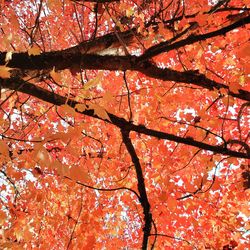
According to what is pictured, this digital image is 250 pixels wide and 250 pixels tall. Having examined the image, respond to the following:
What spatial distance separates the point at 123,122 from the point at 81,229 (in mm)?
3116

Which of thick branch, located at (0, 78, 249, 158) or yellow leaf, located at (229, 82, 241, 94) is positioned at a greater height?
yellow leaf, located at (229, 82, 241, 94)

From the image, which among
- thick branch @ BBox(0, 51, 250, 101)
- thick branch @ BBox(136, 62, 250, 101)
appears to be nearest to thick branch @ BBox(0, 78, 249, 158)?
thick branch @ BBox(0, 51, 250, 101)

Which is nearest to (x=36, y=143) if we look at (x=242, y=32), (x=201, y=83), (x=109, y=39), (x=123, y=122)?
(x=123, y=122)

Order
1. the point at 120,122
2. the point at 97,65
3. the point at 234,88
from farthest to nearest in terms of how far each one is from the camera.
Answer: the point at 97,65 < the point at 234,88 < the point at 120,122

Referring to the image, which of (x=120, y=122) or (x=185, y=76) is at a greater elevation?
(x=185, y=76)

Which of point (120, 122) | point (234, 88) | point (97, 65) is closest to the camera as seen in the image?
point (120, 122)

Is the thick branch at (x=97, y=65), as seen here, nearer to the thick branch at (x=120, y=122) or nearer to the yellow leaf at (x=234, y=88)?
the yellow leaf at (x=234, y=88)

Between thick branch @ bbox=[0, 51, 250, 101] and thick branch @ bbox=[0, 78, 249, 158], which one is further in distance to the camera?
thick branch @ bbox=[0, 51, 250, 101]

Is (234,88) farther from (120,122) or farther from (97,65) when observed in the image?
(97,65)

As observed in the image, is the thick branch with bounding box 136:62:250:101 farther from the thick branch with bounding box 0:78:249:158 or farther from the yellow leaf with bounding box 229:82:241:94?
the thick branch with bounding box 0:78:249:158

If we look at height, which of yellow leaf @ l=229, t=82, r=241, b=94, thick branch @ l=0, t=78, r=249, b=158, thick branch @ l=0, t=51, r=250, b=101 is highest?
yellow leaf @ l=229, t=82, r=241, b=94

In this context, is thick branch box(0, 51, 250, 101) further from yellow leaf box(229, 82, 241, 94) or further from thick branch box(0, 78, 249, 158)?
thick branch box(0, 78, 249, 158)

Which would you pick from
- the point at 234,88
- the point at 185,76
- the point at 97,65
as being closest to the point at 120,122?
the point at 97,65

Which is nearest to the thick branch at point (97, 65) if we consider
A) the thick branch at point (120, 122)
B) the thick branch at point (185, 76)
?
the thick branch at point (185, 76)
